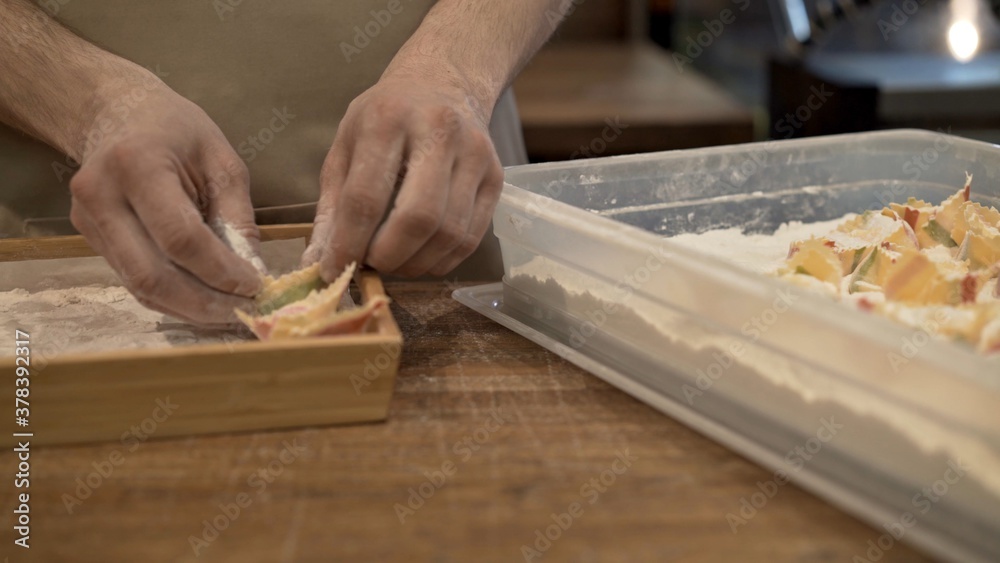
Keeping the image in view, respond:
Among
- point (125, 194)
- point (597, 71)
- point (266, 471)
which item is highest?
point (125, 194)

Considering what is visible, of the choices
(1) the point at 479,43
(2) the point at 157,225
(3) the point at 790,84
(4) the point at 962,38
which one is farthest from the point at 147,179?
(4) the point at 962,38

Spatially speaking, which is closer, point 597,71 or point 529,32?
point 529,32

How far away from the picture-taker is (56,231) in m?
1.07

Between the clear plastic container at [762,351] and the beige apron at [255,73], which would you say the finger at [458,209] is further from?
the beige apron at [255,73]

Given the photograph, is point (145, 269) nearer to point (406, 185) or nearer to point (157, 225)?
point (157, 225)

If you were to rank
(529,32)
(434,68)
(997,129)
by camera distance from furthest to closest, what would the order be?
(997,129) < (529,32) < (434,68)

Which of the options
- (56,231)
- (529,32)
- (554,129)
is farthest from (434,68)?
(554,129)

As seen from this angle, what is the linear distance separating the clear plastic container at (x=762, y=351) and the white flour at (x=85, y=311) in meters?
0.28

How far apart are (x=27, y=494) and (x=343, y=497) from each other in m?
0.20

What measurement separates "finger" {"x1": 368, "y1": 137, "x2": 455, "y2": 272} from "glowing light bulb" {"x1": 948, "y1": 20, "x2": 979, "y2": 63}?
1877mm

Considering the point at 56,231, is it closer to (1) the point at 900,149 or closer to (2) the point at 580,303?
(2) the point at 580,303

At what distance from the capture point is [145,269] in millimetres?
677

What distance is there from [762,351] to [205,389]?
1.28 ft

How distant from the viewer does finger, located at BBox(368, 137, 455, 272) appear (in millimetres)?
696
